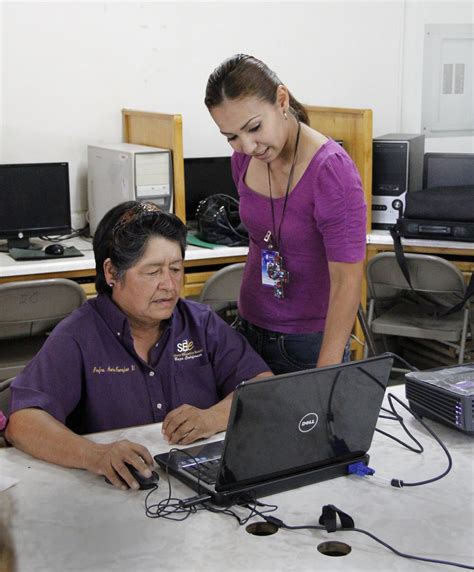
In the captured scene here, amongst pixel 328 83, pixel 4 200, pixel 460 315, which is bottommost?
pixel 460 315

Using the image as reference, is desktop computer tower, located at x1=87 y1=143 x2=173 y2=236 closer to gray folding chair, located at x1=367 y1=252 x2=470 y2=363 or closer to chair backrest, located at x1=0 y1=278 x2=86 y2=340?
chair backrest, located at x1=0 y1=278 x2=86 y2=340

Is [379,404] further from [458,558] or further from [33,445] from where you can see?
[33,445]

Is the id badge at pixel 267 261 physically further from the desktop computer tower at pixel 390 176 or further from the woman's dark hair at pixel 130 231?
the desktop computer tower at pixel 390 176

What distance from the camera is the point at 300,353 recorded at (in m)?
2.14

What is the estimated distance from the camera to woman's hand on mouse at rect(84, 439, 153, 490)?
1559 mm

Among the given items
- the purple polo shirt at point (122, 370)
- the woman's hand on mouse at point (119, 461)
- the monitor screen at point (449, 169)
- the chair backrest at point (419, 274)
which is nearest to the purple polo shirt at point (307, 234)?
the purple polo shirt at point (122, 370)

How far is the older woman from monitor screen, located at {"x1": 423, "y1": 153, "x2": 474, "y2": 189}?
247cm

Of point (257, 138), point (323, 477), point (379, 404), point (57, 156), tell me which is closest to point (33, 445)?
point (323, 477)

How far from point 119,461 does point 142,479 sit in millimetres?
54

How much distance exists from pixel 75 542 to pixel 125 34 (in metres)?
3.12

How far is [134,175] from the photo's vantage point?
368cm

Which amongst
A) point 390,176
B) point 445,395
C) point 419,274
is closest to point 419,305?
point 419,274

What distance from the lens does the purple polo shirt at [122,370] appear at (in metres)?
1.86

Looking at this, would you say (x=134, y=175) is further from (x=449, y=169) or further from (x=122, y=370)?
(x=122, y=370)
